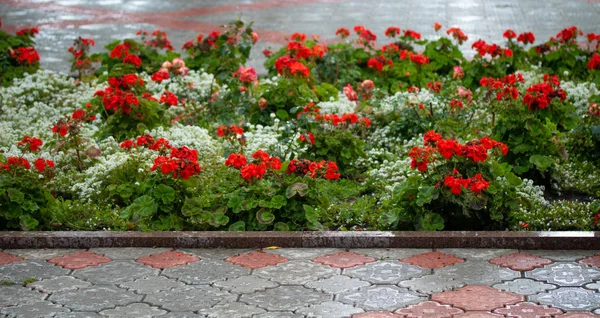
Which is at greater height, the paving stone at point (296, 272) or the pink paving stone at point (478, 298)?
the paving stone at point (296, 272)

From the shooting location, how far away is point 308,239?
555cm

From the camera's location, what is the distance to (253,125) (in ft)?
25.9

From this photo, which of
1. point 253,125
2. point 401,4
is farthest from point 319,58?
point 401,4

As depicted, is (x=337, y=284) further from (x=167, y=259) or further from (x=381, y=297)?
(x=167, y=259)

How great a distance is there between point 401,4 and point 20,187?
1010cm

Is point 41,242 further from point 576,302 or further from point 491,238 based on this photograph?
point 576,302

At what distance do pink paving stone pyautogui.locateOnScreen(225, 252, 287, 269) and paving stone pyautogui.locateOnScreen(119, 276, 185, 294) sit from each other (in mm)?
430

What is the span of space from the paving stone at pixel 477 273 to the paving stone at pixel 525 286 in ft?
0.18

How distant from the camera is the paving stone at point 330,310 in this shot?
457 centimetres

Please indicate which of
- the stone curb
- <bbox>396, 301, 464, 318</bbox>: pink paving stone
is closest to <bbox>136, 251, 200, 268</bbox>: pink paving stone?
the stone curb

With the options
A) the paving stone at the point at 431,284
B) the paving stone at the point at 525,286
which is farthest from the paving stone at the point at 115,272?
the paving stone at the point at 525,286

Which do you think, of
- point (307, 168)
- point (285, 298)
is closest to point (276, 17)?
point (307, 168)

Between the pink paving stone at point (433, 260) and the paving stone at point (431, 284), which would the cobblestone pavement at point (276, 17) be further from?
the paving stone at point (431, 284)

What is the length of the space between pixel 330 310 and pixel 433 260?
0.91m
